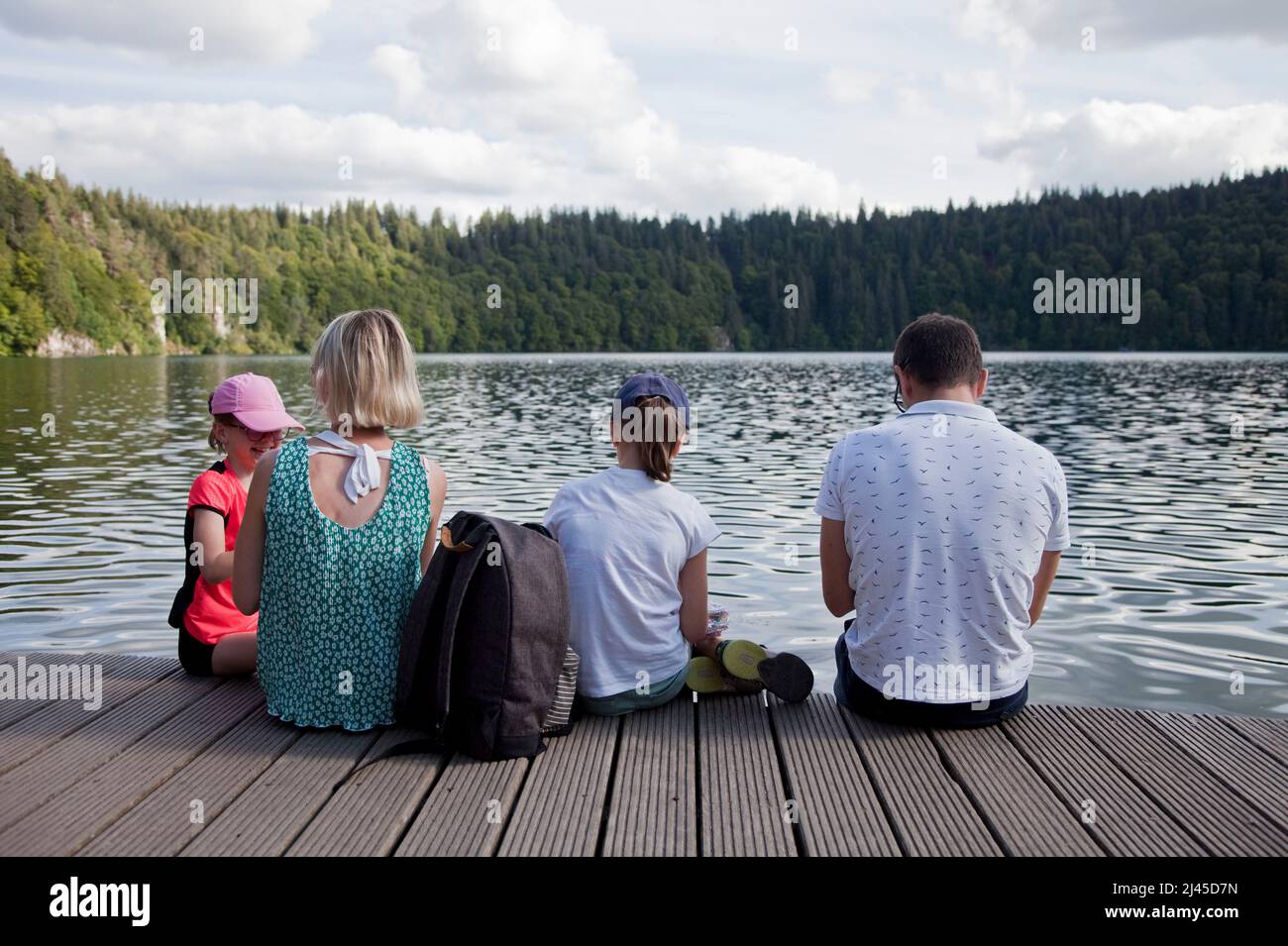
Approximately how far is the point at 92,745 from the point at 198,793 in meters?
0.76

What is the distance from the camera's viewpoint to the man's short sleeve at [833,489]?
13.6 ft

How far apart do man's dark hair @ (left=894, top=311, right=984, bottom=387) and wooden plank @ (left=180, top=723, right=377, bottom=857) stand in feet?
8.28

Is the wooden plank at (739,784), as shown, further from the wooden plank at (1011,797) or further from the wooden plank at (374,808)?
the wooden plank at (374,808)

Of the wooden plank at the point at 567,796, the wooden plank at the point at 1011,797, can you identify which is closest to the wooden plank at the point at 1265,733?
the wooden plank at the point at 1011,797

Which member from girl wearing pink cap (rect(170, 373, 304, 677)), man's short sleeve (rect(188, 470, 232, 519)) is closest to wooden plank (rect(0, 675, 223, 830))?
girl wearing pink cap (rect(170, 373, 304, 677))

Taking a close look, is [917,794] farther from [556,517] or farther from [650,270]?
[650,270]

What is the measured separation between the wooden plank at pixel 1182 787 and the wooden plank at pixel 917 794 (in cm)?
68


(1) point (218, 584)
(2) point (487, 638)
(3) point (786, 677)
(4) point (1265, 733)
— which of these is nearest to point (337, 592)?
(2) point (487, 638)

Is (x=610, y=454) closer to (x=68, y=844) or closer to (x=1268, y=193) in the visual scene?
(x=68, y=844)

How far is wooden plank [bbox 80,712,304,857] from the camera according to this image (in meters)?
3.30

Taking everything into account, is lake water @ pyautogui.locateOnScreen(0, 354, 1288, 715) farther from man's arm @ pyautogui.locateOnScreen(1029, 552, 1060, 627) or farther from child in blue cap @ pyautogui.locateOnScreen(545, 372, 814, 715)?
child in blue cap @ pyautogui.locateOnScreen(545, 372, 814, 715)

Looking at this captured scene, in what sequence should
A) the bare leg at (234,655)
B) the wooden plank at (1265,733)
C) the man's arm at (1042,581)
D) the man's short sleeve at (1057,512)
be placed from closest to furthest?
the man's short sleeve at (1057,512), the wooden plank at (1265,733), the man's arm at (1042,581), the bare leg at (234,655)

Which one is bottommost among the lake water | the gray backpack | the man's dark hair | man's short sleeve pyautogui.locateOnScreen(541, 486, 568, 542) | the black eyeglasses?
the lake water

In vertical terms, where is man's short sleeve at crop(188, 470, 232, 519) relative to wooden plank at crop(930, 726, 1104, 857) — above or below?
above
